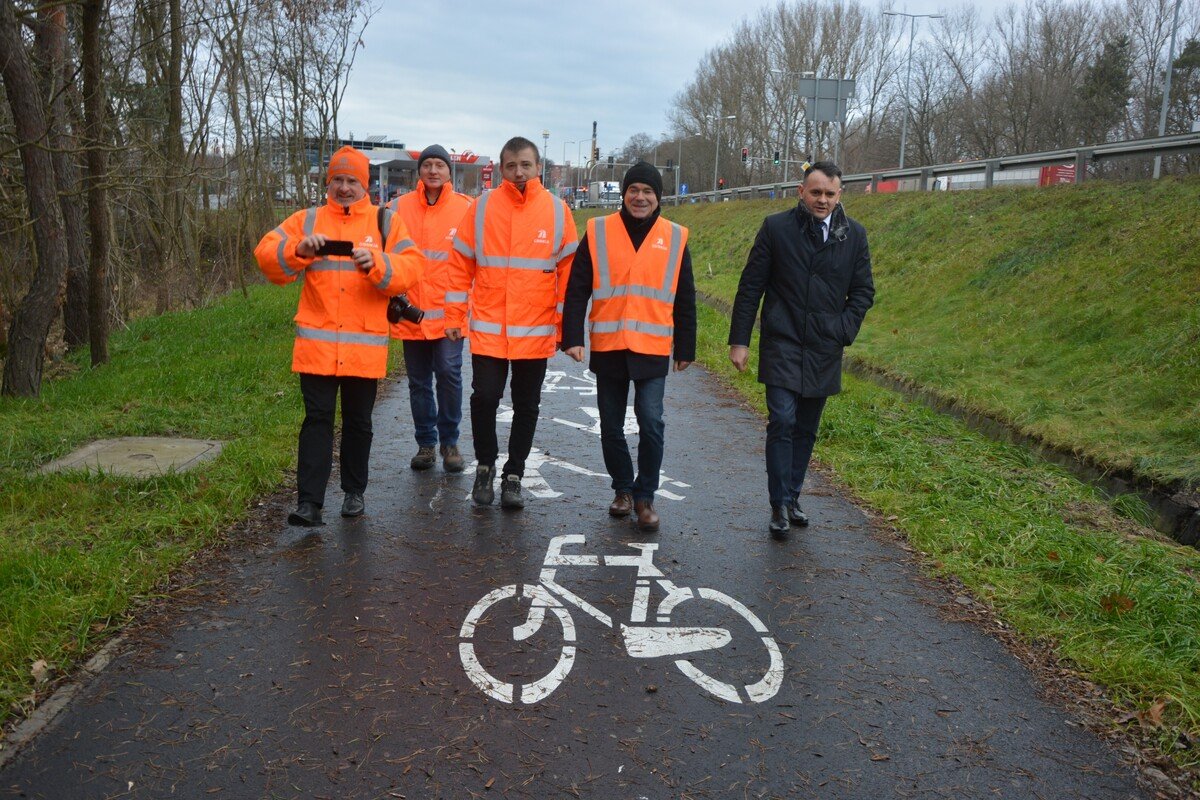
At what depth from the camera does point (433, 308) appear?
23.6 feet

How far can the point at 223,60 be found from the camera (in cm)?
2131

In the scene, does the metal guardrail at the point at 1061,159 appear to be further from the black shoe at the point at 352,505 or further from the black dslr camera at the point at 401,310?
the black shoe at the point at 352,505

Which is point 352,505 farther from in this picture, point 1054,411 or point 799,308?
point 1054,411

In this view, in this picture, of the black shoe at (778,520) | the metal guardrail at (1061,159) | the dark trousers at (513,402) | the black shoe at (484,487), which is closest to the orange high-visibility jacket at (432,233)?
the dark trousers at (513,402)

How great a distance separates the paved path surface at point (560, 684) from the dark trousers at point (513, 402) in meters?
0.53

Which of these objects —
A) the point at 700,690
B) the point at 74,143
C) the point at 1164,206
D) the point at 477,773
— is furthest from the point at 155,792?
the point at 1164,206

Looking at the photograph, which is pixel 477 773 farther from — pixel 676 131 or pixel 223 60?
pixel 676 131

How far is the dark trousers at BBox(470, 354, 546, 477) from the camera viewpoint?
633 cm

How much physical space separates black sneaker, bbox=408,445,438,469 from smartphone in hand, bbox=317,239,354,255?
2.23 m

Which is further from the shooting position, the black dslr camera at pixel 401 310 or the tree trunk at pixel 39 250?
the tree trunk at pixel 39 250

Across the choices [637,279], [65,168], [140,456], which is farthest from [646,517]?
[65,168]

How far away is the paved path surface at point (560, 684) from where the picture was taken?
3318 millimetres

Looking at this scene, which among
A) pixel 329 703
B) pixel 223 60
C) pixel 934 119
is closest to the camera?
pixel 329 703

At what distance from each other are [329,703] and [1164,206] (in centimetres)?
1259
